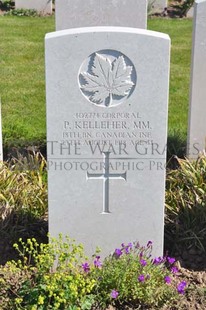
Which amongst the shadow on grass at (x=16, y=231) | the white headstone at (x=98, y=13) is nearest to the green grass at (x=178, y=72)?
the white headstone at (x=98, y=13)

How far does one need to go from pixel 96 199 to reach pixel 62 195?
249 millimetres

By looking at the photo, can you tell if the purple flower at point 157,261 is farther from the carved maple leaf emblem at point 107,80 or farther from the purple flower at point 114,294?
the carved maple leaf emblem at point 107,80

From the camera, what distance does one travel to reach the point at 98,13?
6.64m

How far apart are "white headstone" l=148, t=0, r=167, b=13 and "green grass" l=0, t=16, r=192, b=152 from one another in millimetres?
746

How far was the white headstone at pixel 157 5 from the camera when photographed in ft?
47.9

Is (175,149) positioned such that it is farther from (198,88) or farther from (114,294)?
(114,294)

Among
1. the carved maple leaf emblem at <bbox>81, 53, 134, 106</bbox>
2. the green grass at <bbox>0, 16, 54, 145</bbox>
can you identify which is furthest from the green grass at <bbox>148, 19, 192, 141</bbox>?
the carved maple leaf emblem at <bbox>81, 53, 134, 106</bbox>

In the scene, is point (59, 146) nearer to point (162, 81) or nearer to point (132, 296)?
point (162, 81)

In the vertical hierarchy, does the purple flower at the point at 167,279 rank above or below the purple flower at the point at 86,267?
below

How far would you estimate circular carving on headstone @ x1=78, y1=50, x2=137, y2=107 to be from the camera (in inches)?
166

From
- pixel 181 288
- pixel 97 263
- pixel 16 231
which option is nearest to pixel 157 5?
pixel 16 231

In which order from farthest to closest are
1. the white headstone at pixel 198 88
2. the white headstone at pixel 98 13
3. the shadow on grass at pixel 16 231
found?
the white headstone at pixel 98 13 < the white headstone at pixel 198 88 < the shadow on grass at pixel 16 231

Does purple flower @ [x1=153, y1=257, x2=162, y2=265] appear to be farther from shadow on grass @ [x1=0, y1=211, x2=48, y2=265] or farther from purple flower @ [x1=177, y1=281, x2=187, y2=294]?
shadow on grass @ [x1=0, y1=211, x2=48, y2=265]

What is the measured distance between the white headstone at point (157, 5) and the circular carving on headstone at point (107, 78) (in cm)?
1075
